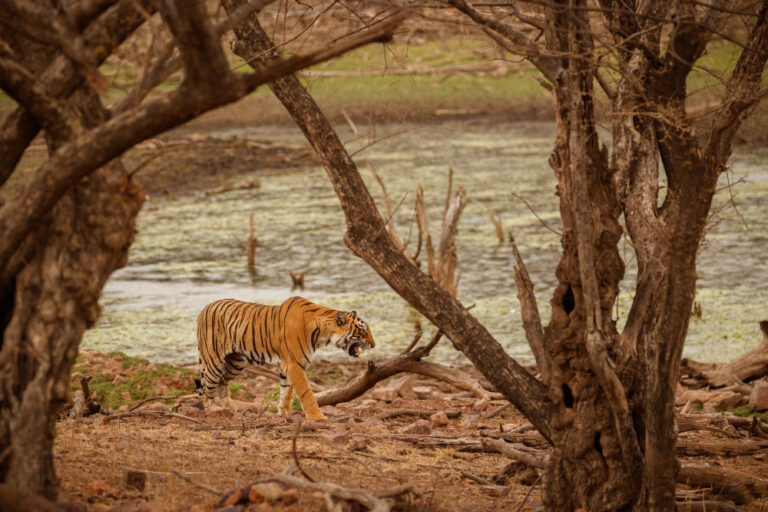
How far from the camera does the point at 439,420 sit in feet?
25.9

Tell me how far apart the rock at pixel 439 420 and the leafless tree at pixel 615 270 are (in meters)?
2.33

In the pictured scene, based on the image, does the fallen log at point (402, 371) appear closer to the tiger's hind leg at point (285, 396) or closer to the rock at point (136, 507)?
the tiger's hind leg at point (285, 396)

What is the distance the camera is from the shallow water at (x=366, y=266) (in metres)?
12.6

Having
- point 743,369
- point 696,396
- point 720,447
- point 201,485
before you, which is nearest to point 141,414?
point 201,485

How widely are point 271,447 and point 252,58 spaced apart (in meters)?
2.52

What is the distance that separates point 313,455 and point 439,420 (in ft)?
6.72

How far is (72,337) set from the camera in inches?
168

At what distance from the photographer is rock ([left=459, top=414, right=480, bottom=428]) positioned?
781cm

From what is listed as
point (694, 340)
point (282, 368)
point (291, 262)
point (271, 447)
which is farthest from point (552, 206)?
point (271, 447)

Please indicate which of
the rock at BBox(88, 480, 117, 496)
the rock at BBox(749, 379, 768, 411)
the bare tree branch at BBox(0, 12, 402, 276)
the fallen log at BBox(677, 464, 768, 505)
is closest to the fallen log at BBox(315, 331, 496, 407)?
the fallen log at BBox(677, 464, 768, 505)

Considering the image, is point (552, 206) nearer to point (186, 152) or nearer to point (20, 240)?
point (186, 152)

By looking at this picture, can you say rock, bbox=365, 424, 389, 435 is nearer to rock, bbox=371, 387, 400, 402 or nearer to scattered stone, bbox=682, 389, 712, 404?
rock, bbox=371, 387, 400, 402

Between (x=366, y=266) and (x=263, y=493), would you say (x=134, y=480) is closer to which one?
(x=263, y=493)

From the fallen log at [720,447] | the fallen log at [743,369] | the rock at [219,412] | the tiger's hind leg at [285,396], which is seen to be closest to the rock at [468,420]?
the tiger's hind leg at [285,396]
